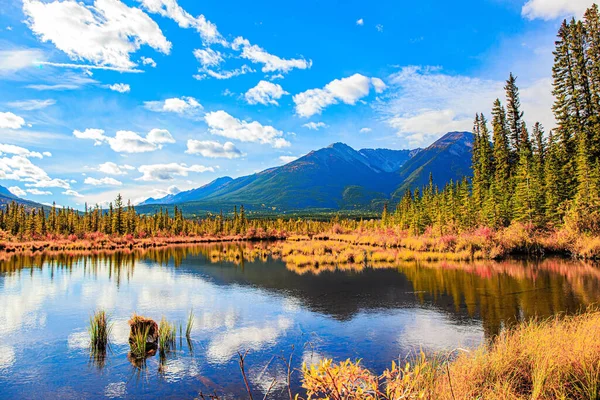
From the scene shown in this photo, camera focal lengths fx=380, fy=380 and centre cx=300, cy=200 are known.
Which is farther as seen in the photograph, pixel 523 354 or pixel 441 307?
pixel 441 307

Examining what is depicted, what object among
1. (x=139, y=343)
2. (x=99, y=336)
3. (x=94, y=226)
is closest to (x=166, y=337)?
(x=139, y=343)

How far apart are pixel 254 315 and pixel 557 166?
4626 centimetres

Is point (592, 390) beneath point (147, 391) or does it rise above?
above

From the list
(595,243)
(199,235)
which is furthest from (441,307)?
(199,235)

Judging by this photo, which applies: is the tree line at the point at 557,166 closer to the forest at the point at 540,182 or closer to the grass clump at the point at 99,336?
the forest at the point at 540,182

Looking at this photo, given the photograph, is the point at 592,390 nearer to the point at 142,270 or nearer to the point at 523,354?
the point at 523,354

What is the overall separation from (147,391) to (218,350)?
3520 mm

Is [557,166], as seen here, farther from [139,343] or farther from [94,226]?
[94,226]

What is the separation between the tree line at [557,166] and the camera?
1634 inches

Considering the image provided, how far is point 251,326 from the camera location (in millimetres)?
17062

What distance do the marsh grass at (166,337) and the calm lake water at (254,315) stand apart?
32 centimetres

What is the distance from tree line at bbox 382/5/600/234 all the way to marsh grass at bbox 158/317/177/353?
4099cm

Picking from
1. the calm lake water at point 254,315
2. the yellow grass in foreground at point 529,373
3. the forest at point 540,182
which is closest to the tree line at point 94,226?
the forest at point 540,182

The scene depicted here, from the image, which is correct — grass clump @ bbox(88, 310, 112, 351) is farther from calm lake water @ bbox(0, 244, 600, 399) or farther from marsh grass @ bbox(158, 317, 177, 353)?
marsh grass @ bbox(158, 317, 177, 353)
